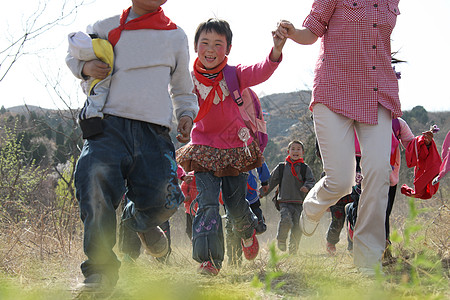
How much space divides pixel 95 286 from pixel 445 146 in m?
3.15

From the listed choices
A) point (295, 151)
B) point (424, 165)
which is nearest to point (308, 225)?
point (424, 165)

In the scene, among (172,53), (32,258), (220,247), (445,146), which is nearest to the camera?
(172,53)

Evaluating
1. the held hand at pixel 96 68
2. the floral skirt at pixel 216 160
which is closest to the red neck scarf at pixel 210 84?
the floral skirt at pixel 216 160

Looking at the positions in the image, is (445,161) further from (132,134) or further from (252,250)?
(132,134)

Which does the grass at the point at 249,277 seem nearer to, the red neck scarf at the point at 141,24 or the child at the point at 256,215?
the child at the point at 256,215

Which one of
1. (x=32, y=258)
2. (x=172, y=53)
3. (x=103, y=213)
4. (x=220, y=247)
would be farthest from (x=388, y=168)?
(x=32, y=258)

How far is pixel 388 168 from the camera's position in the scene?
376cm

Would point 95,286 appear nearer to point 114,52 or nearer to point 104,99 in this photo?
point 104,99

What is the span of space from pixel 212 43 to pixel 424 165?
2202 millimetres

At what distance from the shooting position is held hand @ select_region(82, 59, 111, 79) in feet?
10.5

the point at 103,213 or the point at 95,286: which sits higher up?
the point at 103,213

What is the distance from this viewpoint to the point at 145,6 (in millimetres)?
3465

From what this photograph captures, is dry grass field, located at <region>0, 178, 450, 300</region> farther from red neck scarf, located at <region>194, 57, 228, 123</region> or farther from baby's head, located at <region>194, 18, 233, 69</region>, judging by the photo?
baby's head, located at <region>194, 18, 233, 69</region>

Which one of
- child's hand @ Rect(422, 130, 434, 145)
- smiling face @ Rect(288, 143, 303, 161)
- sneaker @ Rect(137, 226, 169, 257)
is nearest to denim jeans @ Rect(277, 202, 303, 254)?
smiling face @ Rect(288, 143, 303, 161)
